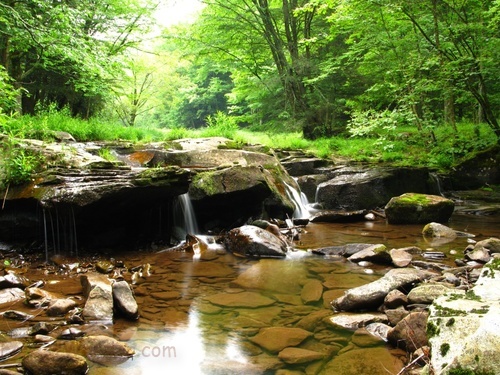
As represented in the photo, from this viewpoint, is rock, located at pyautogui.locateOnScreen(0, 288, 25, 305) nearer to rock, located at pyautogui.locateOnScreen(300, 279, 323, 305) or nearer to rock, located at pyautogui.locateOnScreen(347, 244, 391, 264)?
rock, located at pyautogui.locateOnScreen(300, 279, 323, 305)

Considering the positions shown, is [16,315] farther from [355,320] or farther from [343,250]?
[343,250]

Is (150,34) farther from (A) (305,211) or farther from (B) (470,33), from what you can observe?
(B) (470,33)

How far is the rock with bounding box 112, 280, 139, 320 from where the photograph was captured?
12.3 feet

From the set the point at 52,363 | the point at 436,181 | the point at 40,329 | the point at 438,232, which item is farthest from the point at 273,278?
the point at 436,181

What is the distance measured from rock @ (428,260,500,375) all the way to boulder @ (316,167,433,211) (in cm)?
811

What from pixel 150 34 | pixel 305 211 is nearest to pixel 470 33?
pixel 305 211

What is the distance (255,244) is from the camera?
20.7ft

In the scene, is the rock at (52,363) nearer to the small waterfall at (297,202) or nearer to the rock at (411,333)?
the rock at (411,333)

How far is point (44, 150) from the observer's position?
6621mm

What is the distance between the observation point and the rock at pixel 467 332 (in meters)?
1.90

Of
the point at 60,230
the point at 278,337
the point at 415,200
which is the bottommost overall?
the point at 278,337

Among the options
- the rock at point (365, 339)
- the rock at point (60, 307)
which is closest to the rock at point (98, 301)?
the rock at point (60, 307)

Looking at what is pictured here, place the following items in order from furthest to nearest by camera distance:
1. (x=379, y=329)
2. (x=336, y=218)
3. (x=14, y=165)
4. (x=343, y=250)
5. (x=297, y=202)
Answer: (x=297, y=202), (x=336, y=218), (x=343, y=250), (x=14, y=165), (x=379, y=329)

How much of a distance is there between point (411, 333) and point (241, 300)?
1989 mm
